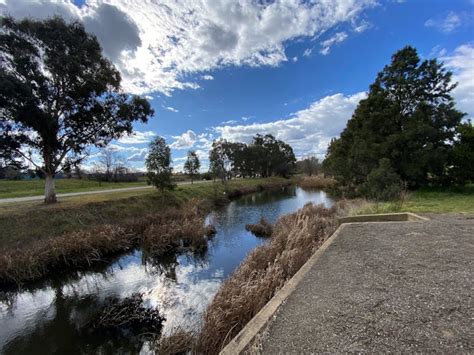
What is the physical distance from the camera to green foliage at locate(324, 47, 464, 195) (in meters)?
16.3

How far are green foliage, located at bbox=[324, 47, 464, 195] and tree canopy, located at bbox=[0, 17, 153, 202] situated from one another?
17.3 metres

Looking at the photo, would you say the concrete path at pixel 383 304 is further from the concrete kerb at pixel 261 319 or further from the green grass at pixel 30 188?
the green grass at pixel 30 188

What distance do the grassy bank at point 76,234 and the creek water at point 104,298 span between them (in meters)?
0.55

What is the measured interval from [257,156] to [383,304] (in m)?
54.8

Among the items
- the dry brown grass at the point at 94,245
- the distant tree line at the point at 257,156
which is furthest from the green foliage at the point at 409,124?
the distant tree line at the point at 257,156

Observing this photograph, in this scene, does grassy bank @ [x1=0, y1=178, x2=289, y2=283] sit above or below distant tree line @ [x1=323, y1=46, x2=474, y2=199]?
below

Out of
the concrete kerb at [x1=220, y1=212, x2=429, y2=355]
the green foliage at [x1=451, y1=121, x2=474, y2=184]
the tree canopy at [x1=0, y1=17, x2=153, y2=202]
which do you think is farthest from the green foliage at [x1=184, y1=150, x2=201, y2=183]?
the concrete kerb at [x1=220, y1=212, x2=429, y2=355]

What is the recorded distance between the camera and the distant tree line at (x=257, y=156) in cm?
5578

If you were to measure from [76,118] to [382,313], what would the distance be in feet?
49.6

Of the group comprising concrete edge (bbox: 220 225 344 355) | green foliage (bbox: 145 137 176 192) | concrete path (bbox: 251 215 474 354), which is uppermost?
green foliage (bbox: 145 137 176 192)

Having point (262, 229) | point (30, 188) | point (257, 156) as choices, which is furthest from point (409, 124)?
point (257, 156)

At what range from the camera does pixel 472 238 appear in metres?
5.27

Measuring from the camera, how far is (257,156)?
5738cm

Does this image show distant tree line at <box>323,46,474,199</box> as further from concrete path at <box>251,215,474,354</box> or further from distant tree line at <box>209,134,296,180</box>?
distant tree line at <box>209,134,296,180</box>
